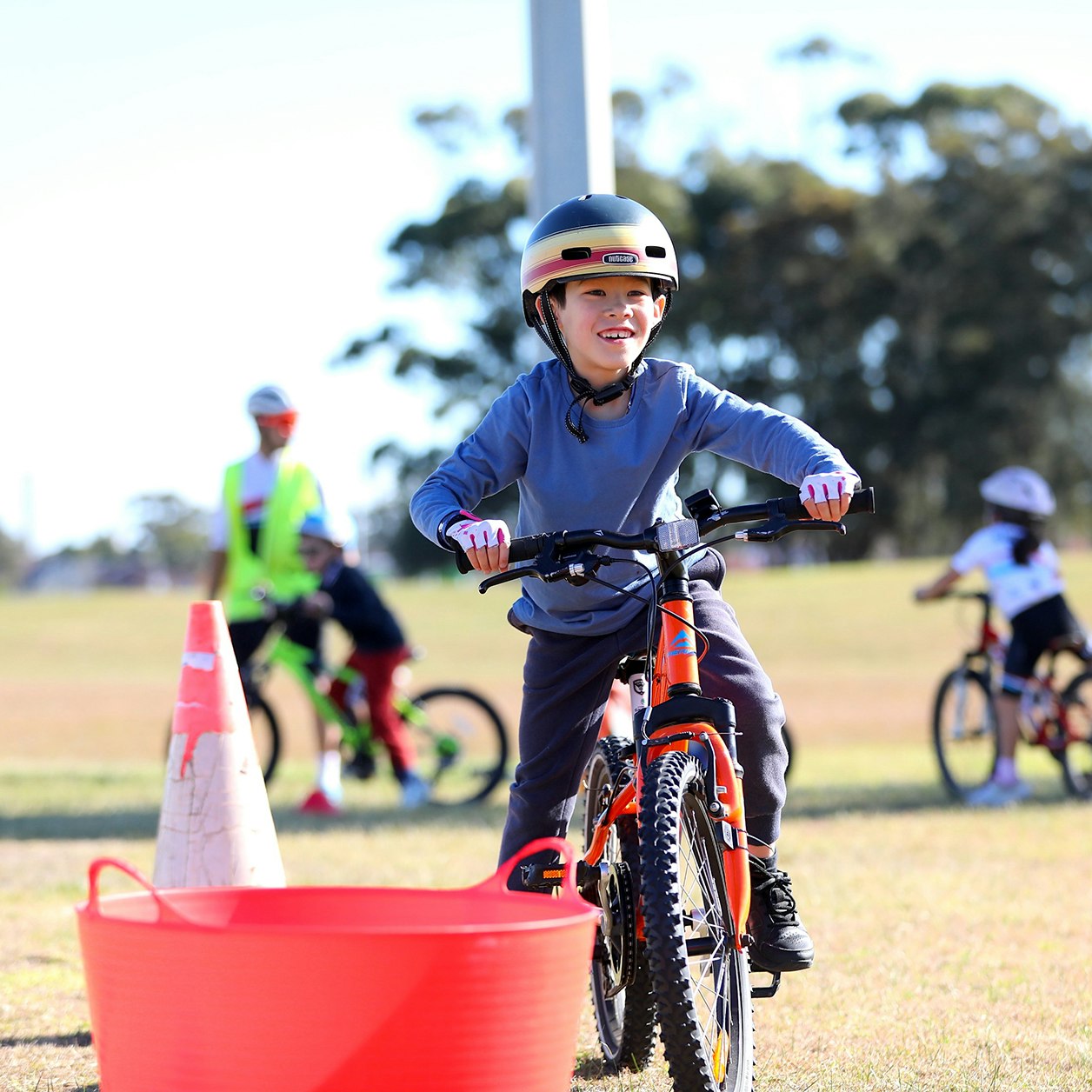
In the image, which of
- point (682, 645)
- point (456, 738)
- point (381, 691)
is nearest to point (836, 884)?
point (682, 645)

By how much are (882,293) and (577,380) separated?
46.2 m

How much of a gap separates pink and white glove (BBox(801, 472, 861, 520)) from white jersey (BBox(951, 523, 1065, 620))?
641 cm

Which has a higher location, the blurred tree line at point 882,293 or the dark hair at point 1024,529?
the blurred tree line at point 882,293

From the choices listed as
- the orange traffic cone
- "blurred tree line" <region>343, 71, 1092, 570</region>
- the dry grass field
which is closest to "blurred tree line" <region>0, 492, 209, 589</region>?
"blurred tree line" <region>343, 71, 1092, 570</region>

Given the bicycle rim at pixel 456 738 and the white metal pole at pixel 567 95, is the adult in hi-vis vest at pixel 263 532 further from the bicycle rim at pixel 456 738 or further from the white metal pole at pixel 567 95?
the white metal pole at pixel 567 95

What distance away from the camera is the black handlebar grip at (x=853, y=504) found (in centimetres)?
329

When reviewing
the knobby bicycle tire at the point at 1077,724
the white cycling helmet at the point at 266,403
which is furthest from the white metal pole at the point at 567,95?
the knobby bicycle tire at the point at 1077,724

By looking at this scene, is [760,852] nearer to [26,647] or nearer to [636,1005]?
[636,1005]

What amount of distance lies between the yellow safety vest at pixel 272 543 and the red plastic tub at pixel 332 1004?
673 cm

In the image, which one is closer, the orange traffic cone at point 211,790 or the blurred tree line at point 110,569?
the orange traffic cone at point 211,790

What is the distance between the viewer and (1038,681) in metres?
9.67

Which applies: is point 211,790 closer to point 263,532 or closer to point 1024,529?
point 263,532

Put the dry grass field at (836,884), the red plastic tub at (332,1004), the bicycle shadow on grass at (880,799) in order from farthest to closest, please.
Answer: the bicycle shadow on grass at (880,799), the dry grass field at (836,884), the red plastic tub at (332,1004)

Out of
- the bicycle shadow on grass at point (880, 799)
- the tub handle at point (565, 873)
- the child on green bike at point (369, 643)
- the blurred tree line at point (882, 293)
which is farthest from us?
the blurred tree line at point (882, 293)
